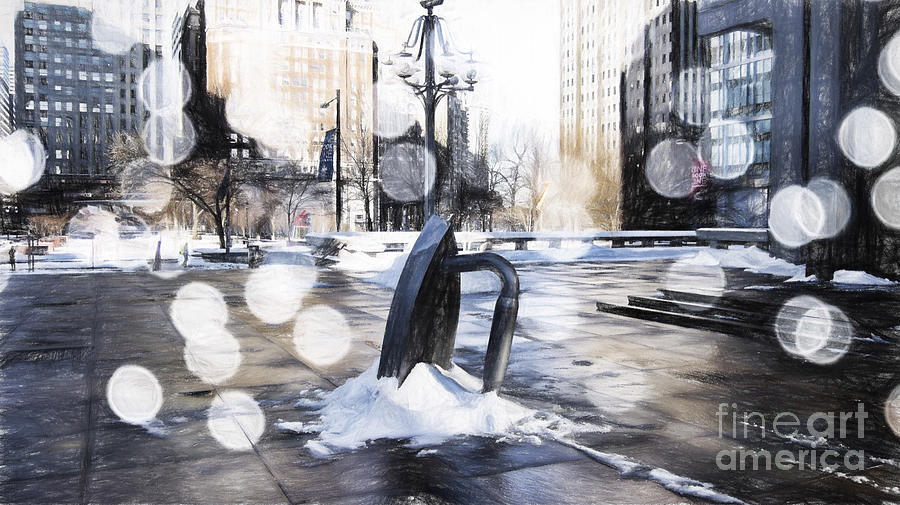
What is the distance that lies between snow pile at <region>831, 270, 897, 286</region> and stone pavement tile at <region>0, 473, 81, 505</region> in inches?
563

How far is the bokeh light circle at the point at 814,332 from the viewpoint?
875 centimetres

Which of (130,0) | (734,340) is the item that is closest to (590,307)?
(734,340)

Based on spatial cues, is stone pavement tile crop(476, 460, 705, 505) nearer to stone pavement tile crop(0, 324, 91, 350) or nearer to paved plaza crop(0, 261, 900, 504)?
paved plaza crop(0, 261, 900, 504)

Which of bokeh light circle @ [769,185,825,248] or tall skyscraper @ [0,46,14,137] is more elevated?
tall skyscraper @ [0,46,14,137]

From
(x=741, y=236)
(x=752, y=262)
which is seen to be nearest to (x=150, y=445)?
(x=752, y=262)

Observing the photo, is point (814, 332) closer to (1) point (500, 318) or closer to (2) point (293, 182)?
(1) point (500, 318)

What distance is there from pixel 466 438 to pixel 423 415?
0.44 m

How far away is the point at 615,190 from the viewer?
6738 centimetres

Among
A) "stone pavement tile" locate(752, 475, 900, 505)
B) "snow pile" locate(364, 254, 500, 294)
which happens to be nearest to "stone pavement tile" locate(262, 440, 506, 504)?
"stone pavement tile" locate(752, 475, 900, 505)

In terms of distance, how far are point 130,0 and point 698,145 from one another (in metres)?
138

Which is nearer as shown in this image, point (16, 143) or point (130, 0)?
point (16, 143)

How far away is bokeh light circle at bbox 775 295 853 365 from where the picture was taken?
8750mm

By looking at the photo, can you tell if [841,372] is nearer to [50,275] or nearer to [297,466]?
[297,466]

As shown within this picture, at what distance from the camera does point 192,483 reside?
4.41m
